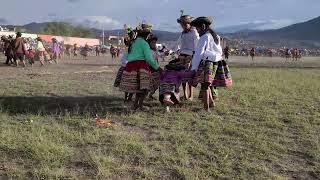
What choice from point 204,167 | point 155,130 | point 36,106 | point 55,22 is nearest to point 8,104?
point 36,106

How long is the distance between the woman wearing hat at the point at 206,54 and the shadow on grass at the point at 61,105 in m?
1.43

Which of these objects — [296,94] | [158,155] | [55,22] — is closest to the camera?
[158,155]

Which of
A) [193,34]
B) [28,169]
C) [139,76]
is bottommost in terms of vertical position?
[28,169]

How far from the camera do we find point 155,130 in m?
8.26

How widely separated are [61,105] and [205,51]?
→ 2.89m

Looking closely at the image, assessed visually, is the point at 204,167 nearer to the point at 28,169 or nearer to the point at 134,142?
the point at 134,142

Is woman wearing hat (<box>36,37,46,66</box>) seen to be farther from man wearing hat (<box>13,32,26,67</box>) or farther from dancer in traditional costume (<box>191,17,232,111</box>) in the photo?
dancer in traditional costume (<box>191,17,232,111</box>)

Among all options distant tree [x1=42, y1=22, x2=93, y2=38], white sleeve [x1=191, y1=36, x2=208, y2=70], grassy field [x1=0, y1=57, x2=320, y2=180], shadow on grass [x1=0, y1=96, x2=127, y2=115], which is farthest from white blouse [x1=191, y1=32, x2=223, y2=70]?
distant tree [x1=42, y1=22, x2=93, y2=38]

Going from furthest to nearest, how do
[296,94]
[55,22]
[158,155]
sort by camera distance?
[55,22] → [296,94] → [158,155]

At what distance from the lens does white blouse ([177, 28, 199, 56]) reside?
10453 mm

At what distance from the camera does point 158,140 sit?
25.1 ft

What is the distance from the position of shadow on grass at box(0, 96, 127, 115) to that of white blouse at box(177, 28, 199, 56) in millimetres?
1563

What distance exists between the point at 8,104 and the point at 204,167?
5192 mm

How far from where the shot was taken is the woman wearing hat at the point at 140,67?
9547 mm
